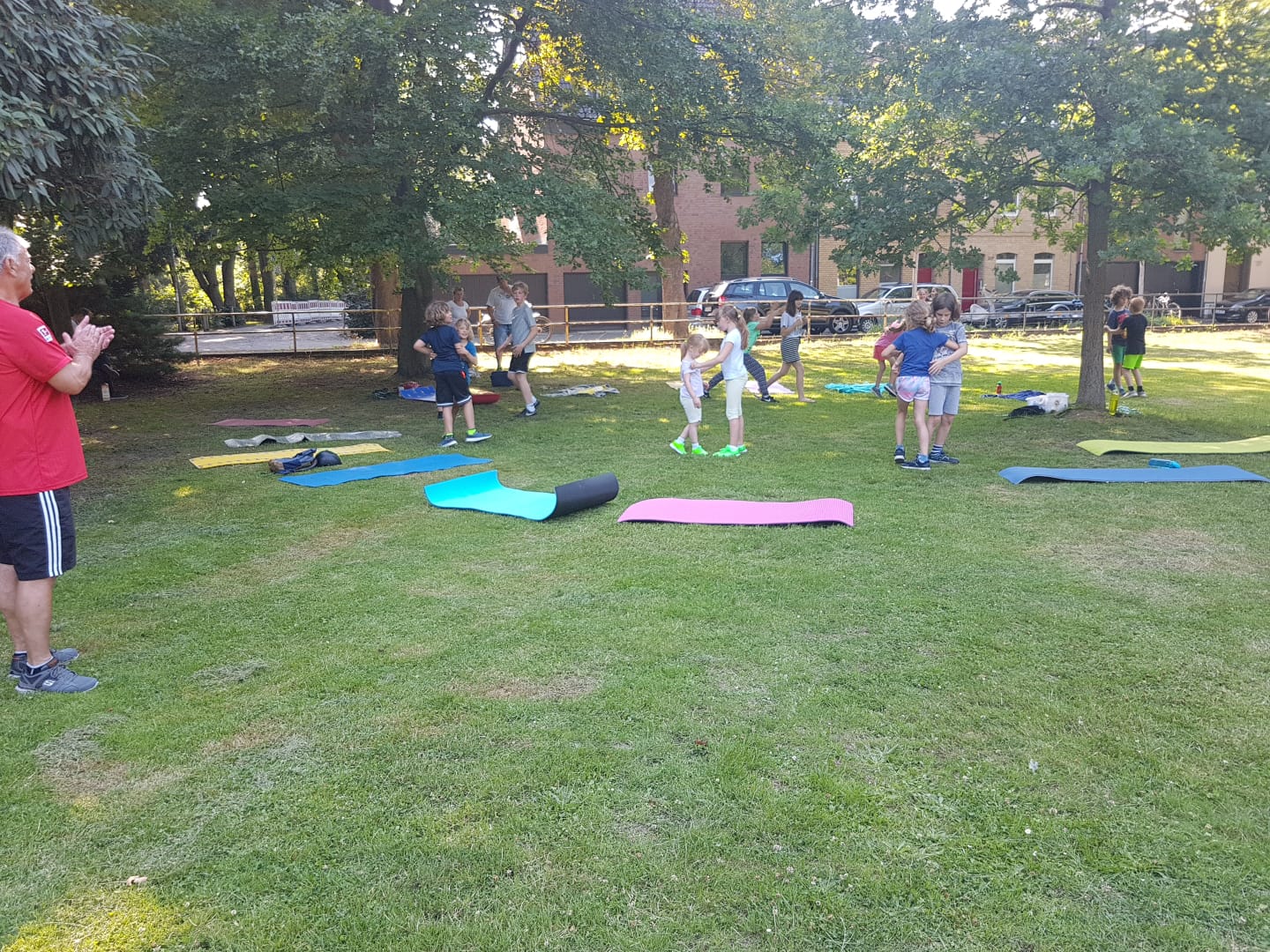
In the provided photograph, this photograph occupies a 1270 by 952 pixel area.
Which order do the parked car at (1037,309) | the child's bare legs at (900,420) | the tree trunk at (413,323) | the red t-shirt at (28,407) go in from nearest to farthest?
the red t-shirt at (28,407) → the child's bare legs at (900,420) → the tree trunk at (413,323) → the parked car at (1037,309)

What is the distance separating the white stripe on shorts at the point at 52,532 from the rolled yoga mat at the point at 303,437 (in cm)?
689

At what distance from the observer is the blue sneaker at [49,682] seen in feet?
13.7

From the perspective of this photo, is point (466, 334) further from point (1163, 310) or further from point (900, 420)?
point (1163, 310)

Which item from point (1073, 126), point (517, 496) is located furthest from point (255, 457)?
point (1073, 126)

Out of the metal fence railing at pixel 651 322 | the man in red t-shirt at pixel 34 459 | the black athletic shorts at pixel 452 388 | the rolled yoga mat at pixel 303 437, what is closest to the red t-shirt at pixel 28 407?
the man in red t-shirt at pixel 34 459

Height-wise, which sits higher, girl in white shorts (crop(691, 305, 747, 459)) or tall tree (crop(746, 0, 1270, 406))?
tall tree (crop(746, 0, 1270, 406))

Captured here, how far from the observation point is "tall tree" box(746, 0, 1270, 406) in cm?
952

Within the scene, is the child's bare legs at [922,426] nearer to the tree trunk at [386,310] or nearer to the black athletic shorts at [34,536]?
the black athletic shorts at [34,536]

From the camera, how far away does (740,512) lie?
7121 millimetres

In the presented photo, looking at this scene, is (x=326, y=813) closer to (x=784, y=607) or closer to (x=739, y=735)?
(x=739, y=735)

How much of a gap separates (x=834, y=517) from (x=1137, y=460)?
4256mm

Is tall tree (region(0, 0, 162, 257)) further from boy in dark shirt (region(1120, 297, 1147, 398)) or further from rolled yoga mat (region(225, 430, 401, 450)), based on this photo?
boy in dark shirt (region(1120, 297, 1147, 398))

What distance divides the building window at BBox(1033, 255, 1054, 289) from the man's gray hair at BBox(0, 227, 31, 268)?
40719 millimetres

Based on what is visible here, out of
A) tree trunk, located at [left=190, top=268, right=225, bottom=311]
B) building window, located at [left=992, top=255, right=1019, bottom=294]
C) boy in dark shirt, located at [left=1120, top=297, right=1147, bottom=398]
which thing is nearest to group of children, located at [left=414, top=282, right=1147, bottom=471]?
boy in dark shirt, located at [left=1120, top=297, right=1147, bottom=398]
